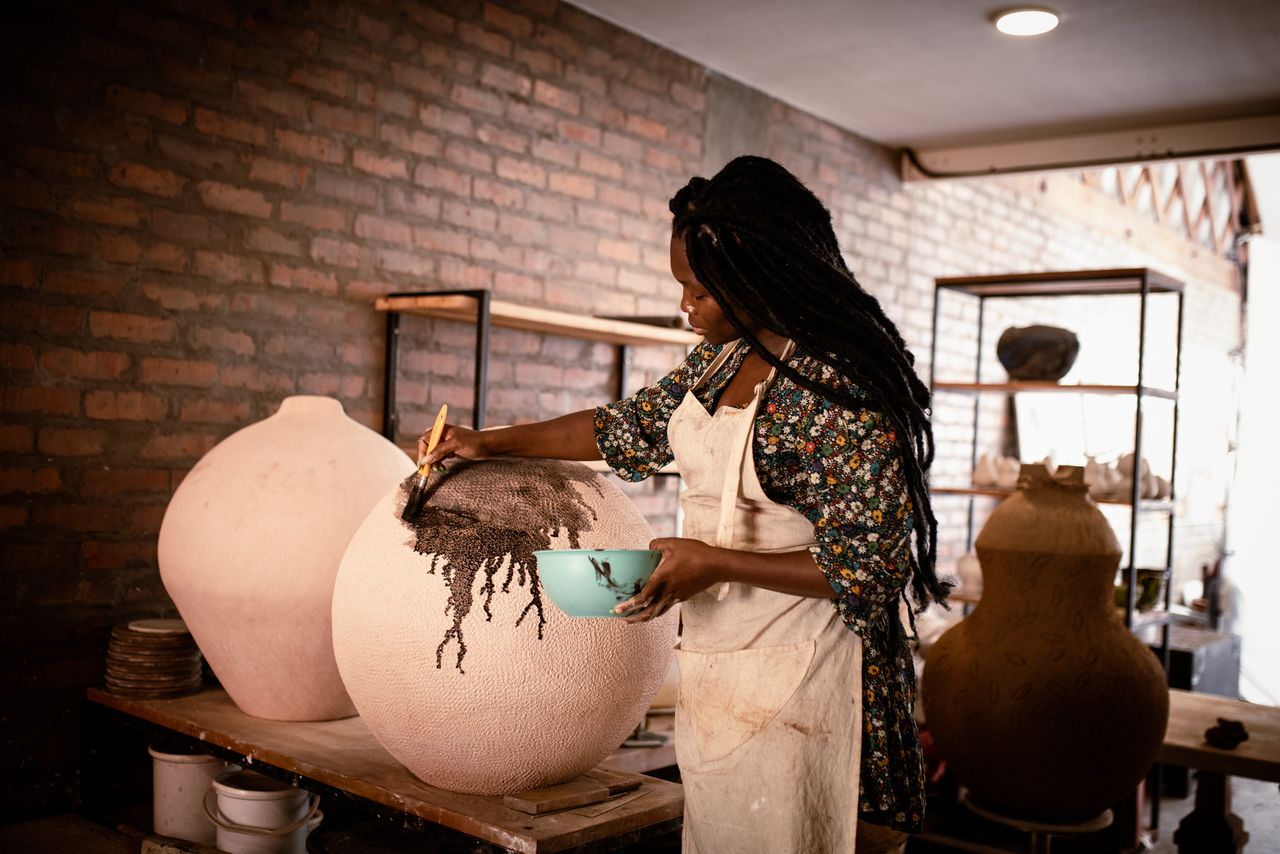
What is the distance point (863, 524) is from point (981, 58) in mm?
3477

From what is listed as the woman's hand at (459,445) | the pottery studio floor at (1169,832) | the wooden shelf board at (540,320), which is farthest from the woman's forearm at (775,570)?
the pottery studio floor at (1169,832)

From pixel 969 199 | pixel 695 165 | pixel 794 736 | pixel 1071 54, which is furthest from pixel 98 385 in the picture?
pixel 969 199

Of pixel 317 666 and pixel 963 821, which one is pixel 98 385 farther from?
pixel 963 821

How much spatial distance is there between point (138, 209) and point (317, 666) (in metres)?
1.36

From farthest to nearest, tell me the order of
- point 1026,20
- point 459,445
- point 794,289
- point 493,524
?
point 1026,20, point 459,445, point 493,524, point 794,289

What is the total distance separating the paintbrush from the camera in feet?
6.31

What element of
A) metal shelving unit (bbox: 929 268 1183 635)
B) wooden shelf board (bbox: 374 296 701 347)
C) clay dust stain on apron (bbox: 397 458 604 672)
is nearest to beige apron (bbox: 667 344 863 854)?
clay dust stain on apron (bbox: 397 458 604 672)

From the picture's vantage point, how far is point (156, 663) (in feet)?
8.64

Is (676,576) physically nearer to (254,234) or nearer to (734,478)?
(734,478)

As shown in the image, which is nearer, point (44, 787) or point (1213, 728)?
point (44, 787)

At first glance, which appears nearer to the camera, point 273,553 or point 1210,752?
point 273,553

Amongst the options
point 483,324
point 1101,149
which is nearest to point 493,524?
point 483,324

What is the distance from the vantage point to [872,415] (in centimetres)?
161

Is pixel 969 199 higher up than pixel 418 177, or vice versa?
pixel 969 199
